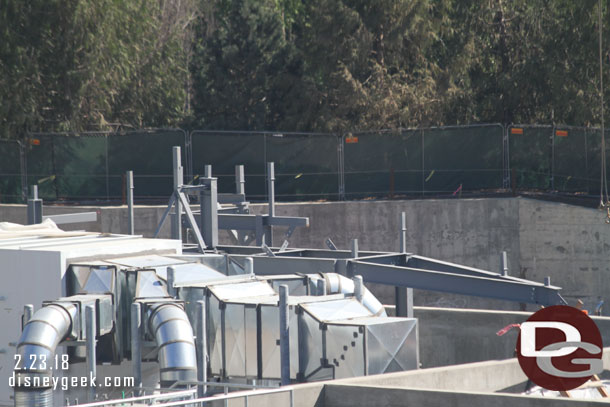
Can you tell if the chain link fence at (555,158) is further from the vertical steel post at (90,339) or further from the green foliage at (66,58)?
the vertical steel post at (90,339)

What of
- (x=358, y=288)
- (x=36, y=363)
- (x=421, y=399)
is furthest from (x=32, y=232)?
(x=421, y=399)

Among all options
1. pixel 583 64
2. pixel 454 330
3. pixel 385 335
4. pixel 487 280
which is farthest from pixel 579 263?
pixel 385 335

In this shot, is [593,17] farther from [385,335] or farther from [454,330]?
[385,335]

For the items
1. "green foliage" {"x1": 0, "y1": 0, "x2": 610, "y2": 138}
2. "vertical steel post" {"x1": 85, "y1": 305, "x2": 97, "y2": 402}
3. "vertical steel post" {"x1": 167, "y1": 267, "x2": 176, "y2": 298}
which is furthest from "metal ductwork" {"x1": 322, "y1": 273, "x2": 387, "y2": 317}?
"green foliage" {"x1": 0, "y1": 0, "x2": 610, "y2": 138}

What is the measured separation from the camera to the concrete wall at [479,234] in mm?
31233

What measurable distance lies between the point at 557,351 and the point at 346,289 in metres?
4.49

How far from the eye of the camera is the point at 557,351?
51.9 ft

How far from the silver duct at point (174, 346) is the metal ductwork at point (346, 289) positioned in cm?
363

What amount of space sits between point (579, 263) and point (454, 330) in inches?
451

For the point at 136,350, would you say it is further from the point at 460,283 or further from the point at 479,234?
the point at 479,234

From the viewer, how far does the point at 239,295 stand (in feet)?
55.6

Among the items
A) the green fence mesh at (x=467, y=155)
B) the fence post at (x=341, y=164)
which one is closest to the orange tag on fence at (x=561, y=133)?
the green fence mesh at (x=467, y=155)

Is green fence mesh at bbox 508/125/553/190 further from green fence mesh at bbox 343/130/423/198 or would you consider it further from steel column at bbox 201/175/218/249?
steel column at bbox 201/175/218/249

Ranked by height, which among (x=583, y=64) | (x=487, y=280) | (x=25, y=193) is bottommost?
(x=487, y=280)
